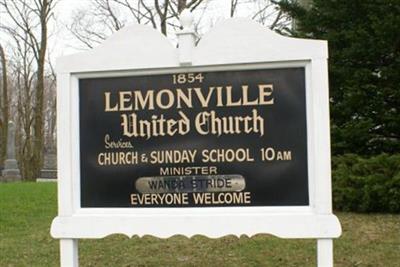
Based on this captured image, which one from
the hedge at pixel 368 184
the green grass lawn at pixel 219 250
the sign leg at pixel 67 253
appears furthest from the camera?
the hedge at pixel 368 184

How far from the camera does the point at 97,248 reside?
7125 millimetres

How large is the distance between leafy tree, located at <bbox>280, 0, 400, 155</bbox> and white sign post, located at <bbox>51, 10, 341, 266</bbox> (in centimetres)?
591

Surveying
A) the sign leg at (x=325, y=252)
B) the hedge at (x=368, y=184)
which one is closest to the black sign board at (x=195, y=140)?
the sign leg at (x=325, y=252)

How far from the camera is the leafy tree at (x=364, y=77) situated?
32.3 ft

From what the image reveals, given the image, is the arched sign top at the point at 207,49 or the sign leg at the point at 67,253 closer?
the arched sign top at the point at 207,49

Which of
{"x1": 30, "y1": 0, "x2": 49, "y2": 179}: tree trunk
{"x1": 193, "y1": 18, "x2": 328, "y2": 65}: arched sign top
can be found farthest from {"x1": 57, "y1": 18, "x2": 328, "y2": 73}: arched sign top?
{"x1": 30, "y1": 0, "x2": 49, "y2": 179}: tree trunk

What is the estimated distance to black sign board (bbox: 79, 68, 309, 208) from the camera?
4.19 metres

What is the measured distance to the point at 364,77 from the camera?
1002 centimetres

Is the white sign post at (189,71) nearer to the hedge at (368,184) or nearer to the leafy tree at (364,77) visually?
→ the hedge at (368,184)

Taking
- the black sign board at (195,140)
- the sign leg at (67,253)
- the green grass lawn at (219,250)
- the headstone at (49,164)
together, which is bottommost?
the headstone at (49,164)

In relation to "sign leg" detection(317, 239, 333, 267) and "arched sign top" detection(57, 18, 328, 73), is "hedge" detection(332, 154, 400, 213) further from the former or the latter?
"arched sign top" detection(57, 18, 328, 73)

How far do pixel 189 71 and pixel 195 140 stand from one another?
490 millimetres

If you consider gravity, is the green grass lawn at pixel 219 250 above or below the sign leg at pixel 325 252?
below

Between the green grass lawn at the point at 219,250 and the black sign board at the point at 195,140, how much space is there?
2082mm
